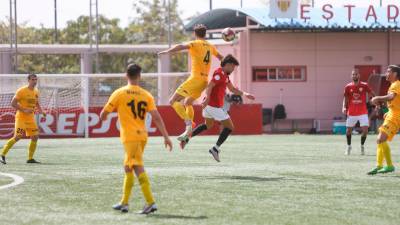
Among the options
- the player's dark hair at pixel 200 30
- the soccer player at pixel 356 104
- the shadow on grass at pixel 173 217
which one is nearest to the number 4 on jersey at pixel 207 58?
the player's dark hair at pixel 200 30

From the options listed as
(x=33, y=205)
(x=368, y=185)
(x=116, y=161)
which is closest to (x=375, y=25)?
(x=116, y=161)

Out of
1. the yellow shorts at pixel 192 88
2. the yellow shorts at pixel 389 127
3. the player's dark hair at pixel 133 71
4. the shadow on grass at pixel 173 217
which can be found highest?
the player's dark hair at pixel 133 71

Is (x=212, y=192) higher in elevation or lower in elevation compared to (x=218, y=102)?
lower

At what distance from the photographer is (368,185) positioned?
14188 millimetres

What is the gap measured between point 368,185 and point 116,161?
282 inches

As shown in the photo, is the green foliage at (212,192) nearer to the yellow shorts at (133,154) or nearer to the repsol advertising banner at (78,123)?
the yellow shorts at (133,154)

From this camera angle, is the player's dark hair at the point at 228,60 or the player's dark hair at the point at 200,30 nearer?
the player's dark hair at the point at 228,60

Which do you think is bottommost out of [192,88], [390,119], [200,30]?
[390,119]

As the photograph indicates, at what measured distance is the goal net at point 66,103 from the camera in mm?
35875

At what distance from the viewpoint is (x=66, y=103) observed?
36906mm

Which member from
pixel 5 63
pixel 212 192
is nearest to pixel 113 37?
pixel 5 63

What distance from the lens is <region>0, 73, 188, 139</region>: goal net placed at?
1412 inches

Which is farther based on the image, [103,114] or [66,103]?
[66,103]

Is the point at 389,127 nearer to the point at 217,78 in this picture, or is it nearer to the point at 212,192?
the point at 217,78
